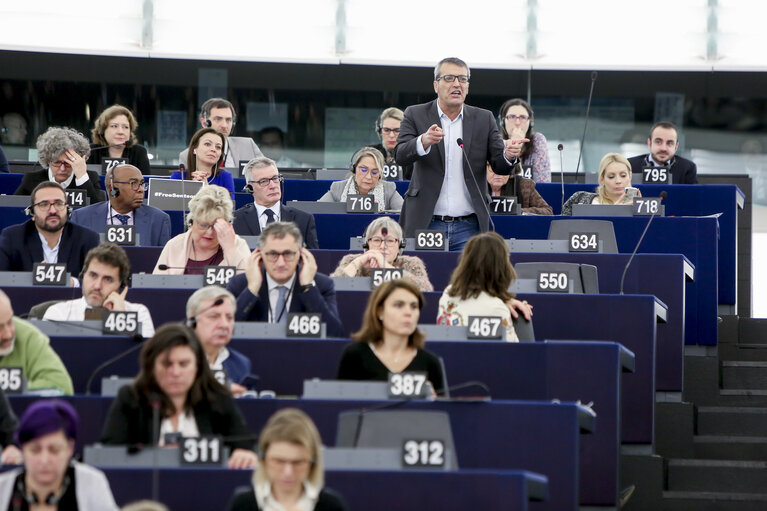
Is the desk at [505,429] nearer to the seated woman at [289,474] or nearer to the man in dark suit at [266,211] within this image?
the seated woman at [289,474]

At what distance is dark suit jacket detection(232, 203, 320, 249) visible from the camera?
305 inches

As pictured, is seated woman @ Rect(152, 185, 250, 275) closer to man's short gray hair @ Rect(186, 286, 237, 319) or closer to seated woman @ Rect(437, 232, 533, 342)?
seated woman @ Rect(437, 232, 533, 342)

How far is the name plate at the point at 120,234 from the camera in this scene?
7512mm

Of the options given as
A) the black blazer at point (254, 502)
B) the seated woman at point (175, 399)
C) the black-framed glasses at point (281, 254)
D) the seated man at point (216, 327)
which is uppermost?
the black-framed glasses at point (281, 254)

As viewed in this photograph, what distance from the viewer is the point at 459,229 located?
767 centimetres

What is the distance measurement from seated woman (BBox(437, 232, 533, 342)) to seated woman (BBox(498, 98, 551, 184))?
295 cm

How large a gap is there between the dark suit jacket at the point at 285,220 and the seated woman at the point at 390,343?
2.23 meters

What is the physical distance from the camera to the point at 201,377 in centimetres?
490

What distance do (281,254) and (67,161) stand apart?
311cm

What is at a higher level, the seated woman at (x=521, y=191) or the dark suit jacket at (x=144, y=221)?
the seated woman at (x=521, y=191)

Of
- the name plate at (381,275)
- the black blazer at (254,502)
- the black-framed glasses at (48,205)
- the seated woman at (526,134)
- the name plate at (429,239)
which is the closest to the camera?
the black blazer at (254,502)

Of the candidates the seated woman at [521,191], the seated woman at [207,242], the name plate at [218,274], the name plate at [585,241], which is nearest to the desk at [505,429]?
the name plate at [218,274]

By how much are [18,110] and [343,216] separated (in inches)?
230

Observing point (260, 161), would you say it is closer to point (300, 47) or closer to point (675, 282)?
point (675, 282)
